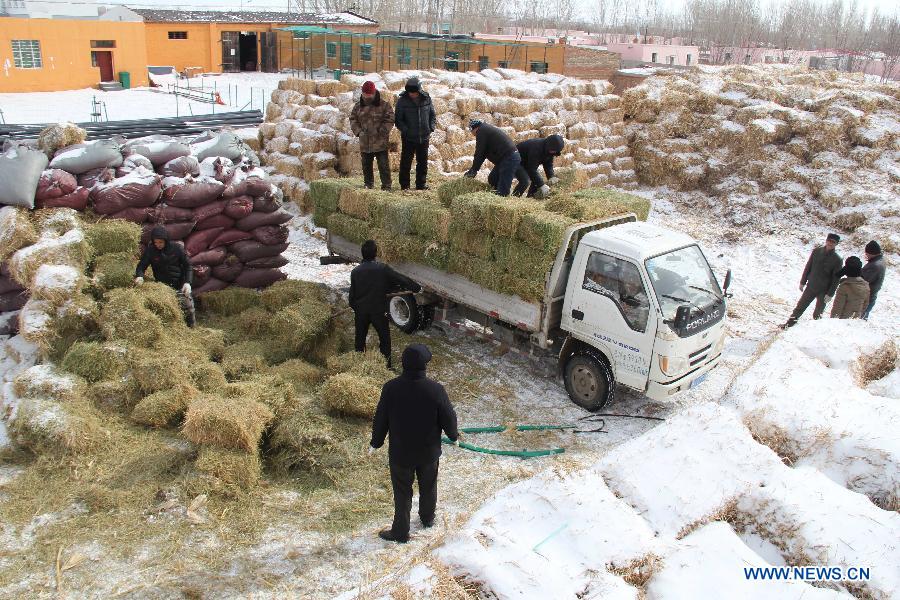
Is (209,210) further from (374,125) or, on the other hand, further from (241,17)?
(241,17)

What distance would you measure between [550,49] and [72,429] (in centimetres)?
3900

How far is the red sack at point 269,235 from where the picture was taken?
38.2 feet

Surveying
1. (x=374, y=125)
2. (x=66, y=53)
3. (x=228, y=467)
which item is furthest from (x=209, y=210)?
(x=66, y=53)

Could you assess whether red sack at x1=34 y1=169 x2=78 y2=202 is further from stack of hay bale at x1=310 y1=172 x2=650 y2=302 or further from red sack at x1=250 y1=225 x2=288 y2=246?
stack of hay bale at x1=310 y1=172 x2=650 y2=302

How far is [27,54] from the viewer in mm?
31781

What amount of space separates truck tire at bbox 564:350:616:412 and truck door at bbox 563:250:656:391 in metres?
0.17

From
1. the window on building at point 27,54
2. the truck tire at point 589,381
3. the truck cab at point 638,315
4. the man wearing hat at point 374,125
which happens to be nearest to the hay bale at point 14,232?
the man wearing hat at point 374,125

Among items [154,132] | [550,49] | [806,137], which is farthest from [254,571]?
[550,49]

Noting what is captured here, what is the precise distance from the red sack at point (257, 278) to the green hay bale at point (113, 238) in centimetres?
207

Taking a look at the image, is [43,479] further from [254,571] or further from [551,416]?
[551,416]

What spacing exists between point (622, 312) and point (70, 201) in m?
7.99

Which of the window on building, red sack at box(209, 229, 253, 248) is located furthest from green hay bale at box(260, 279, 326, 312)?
the window on building

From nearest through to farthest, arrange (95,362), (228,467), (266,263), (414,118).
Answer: (228,467)
(95,362)
(414,118)
(266,263)

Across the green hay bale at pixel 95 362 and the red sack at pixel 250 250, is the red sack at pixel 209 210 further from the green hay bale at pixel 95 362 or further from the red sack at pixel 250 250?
the green hay bale at pixel 95 362
